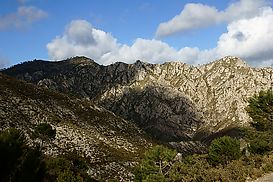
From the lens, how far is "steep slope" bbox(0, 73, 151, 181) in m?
89.6

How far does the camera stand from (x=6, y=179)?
73.5ft

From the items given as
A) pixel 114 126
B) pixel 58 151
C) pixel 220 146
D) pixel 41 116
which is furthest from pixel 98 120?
pixel 220 146

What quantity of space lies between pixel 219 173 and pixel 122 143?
88184mm

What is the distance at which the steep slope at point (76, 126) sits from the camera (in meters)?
89.6

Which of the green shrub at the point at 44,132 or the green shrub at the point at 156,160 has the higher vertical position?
the green shrub at the point at 44,132

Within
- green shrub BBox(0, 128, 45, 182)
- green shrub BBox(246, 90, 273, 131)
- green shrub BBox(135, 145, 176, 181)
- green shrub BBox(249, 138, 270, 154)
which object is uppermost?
green shrub BBox(246, 90, 273, 131)

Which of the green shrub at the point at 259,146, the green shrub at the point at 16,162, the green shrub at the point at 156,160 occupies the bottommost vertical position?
the green shrub at the point at 16,162

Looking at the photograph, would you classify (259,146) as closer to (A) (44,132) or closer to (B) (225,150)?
(B) (225,150)

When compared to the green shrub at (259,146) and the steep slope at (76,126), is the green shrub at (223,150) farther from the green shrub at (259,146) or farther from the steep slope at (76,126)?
the steep slope at (76,126)

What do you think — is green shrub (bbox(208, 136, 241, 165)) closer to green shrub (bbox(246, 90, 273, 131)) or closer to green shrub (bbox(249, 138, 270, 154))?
green shrub (bbox(249, 138, 270, 154))

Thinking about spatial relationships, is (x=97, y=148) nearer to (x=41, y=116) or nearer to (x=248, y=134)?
(x=41, y=116)

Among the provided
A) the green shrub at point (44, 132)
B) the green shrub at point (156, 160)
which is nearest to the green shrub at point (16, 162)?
the green shrub at point (156, 160)

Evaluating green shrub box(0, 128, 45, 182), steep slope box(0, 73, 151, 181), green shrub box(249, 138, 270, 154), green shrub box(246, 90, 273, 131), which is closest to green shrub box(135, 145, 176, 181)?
green shrub box(249, 138, 270, 154)

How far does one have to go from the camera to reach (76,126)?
346 ft
